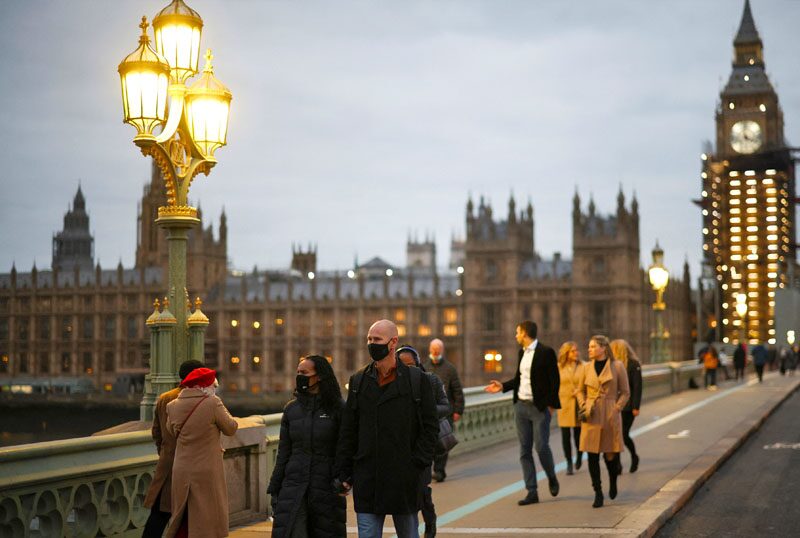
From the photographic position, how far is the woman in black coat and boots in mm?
7266

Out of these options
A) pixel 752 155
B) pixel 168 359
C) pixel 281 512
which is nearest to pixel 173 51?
pixel 168 359

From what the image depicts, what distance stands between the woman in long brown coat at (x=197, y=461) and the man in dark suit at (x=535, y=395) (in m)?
4.82

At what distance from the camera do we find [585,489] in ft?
42.8

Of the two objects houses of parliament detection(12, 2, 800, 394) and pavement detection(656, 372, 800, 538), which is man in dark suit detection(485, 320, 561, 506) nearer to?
pavement detection(656, 372, 800, 538)

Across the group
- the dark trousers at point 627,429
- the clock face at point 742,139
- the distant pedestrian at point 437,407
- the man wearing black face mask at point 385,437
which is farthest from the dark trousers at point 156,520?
the clock face at point 742,139

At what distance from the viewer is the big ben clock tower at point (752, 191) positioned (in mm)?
171875

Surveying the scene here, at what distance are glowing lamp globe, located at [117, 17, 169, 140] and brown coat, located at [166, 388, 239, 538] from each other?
3.16 m

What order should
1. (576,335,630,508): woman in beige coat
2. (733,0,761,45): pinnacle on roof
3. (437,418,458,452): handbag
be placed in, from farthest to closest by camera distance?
1. (733,0,761,45): pinnacle on roof
2. (576,335,630,508): woman in beige coat
3. (437,418,458,452): handbag

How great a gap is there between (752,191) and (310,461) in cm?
17601

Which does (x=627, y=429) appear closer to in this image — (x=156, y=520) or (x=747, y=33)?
(x=156, y=520)

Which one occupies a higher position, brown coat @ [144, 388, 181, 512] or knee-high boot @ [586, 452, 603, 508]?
brown coat @ [144, 388, 181, 512]

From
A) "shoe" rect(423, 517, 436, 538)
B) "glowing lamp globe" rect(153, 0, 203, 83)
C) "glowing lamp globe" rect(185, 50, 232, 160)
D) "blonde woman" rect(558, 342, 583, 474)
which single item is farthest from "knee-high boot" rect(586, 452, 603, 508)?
"glowing lamp globe" rect(153, 0, 203, 83)

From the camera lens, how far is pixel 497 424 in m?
19.1

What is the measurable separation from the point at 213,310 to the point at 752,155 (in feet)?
333
